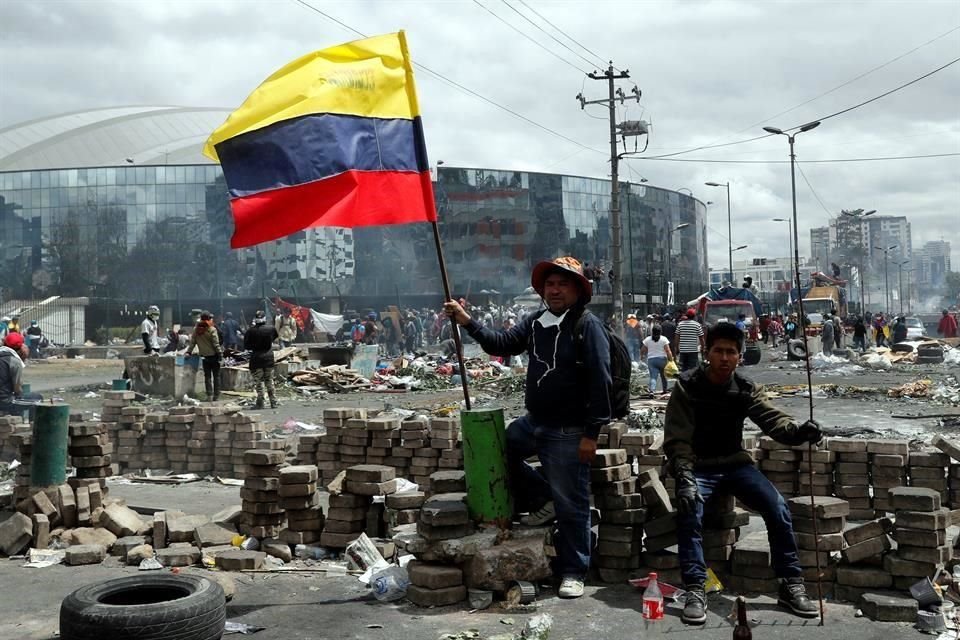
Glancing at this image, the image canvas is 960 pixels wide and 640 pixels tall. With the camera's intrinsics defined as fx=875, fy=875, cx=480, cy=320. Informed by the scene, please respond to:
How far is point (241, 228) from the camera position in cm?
586

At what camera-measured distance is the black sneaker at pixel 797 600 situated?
5.15 m

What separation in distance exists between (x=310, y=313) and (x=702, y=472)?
1356 inches

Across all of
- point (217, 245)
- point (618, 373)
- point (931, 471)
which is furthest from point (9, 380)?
point (217, 245)

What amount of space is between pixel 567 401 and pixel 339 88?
2669 millimetres

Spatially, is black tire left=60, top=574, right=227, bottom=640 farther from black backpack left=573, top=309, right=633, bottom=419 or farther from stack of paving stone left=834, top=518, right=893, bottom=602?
stack of paving stone left=834, top=518, right=893, bottom=602

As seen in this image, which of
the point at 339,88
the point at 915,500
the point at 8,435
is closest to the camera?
the point at 915,500

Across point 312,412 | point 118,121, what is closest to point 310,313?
point 312,412

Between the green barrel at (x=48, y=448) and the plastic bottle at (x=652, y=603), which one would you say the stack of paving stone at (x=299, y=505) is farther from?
the plastic bottle at (x=652, y=603)

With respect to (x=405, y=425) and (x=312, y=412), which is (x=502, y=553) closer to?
(x=405, y=425)

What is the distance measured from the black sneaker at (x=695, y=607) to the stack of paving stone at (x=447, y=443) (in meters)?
3.48

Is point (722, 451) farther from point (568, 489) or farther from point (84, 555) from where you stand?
point (84, 555)

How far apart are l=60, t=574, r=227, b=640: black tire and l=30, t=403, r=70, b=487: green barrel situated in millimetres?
2938

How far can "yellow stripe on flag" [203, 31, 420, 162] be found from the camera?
5957 millimetres

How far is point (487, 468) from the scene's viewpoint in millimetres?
5797
